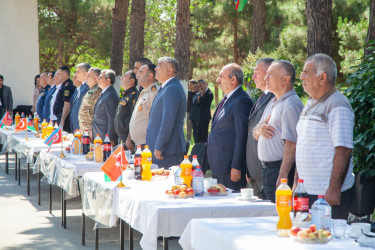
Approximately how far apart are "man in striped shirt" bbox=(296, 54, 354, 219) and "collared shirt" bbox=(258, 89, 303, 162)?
14.5 inches

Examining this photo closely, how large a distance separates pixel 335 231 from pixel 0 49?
16.2m

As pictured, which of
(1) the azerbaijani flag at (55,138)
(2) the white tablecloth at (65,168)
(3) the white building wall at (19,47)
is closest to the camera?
(2) the white tablecloth at (65,168)

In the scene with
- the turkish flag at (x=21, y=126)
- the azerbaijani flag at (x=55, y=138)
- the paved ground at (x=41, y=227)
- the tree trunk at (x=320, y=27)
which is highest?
the tree trunk at (x=320, y=27)

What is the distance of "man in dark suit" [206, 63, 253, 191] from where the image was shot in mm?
5891

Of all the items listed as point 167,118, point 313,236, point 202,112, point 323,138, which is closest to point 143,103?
point 167,118

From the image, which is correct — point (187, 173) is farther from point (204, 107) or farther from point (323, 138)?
point (204, 107)

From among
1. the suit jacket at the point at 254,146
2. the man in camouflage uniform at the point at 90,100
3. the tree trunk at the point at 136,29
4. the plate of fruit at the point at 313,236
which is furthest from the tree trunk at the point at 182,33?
the plate of fruit at the point at 313,236

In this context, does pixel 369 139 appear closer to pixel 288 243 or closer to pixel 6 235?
pixel 288 243

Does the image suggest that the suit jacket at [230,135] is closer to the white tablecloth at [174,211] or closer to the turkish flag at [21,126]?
the white tablecloth at [174,211]

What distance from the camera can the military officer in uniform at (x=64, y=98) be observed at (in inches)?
445

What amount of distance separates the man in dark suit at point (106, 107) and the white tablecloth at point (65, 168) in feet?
2.49

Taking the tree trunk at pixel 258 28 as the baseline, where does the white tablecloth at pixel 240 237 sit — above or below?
below

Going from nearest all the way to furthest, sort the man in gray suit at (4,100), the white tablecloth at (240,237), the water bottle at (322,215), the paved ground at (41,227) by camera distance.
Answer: the white tablecloth at (240,237) < the water bottle at (322,215) < the paved ground at (41,227) < the man in gray suit at (4,100)

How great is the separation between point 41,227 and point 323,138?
13.8 feet
